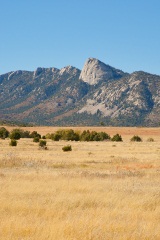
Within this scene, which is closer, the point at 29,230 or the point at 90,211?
the point at 29,230

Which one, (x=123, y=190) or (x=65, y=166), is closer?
(x=123, y=190)

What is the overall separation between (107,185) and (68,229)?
28.8 feet

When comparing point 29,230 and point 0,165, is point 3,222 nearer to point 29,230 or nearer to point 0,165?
point 29,230

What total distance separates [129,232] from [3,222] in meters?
3.30

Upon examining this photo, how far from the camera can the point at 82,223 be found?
1010 centimetres

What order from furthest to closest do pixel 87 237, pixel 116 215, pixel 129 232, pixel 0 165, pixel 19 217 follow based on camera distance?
1. pixel 0 165
2. pixel 116 215
3. pixel 19 217
4. pixel 129 232
5. pixel 87 237

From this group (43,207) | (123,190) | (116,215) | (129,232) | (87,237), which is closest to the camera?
(87,237)

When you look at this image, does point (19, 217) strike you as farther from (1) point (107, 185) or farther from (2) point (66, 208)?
(1) point (107, 185)

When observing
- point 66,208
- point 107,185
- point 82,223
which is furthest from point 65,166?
point 82,223

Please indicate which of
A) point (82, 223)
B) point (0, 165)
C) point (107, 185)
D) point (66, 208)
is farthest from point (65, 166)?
point (82, 223)

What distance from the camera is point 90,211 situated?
12180 millimetres

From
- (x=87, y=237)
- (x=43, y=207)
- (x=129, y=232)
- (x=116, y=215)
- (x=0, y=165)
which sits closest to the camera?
(x=87, y=237)

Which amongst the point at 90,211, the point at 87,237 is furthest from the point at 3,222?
the point at 90,211

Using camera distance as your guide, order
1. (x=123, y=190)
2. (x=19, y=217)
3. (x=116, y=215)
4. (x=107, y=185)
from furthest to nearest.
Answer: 1. (x=107, y=185)
2. (x=123, y=190)
3. (x=116, y=215)
4. (x=19, y=217)
